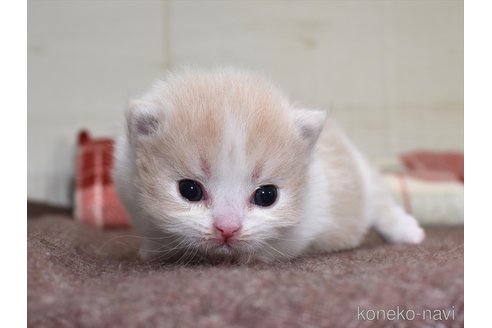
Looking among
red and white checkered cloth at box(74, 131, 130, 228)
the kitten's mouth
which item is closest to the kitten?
the kitten's mouth

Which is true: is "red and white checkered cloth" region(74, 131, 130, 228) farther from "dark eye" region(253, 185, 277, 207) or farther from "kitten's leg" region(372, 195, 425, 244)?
"dark eye" region(253, 185, 277, 207)

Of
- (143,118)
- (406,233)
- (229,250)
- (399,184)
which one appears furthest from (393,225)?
(143,118)

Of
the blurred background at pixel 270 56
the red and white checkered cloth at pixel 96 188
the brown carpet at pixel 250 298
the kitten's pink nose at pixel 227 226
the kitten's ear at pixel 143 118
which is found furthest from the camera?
the red and white checkered cloth at pixel 96 188

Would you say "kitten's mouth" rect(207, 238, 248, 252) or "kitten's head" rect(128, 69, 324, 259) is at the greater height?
"kitten's head" rect(128, 69, 324, 259)

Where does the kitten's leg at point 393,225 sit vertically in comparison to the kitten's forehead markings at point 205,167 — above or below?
below

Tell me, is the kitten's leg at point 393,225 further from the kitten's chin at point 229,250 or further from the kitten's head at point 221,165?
Answer: the kitten's chin at point 229,250

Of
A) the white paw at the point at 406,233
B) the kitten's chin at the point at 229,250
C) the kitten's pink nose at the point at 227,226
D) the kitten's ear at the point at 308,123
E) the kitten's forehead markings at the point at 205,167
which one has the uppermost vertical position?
the kitten's ear at the point at 308,123

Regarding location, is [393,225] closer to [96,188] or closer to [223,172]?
[223,172]

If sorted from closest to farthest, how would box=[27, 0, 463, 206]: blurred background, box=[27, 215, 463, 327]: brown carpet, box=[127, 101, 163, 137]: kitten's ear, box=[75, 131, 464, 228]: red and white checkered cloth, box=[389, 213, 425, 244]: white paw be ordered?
box=[27, 215, 463, 327]: brown carpet, box=[127, 101, 163, 137]: kitten's ear, box=[27, 0, 463, 206]: blurred background, box=[389, 213, 425, 244]: white paw, box=[75, 131, 464, 228]: red and white checkered cloth

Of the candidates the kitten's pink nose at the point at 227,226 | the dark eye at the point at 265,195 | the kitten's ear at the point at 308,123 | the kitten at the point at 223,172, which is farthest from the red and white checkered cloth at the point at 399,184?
the kitten's pink nose at the point at 227,226
